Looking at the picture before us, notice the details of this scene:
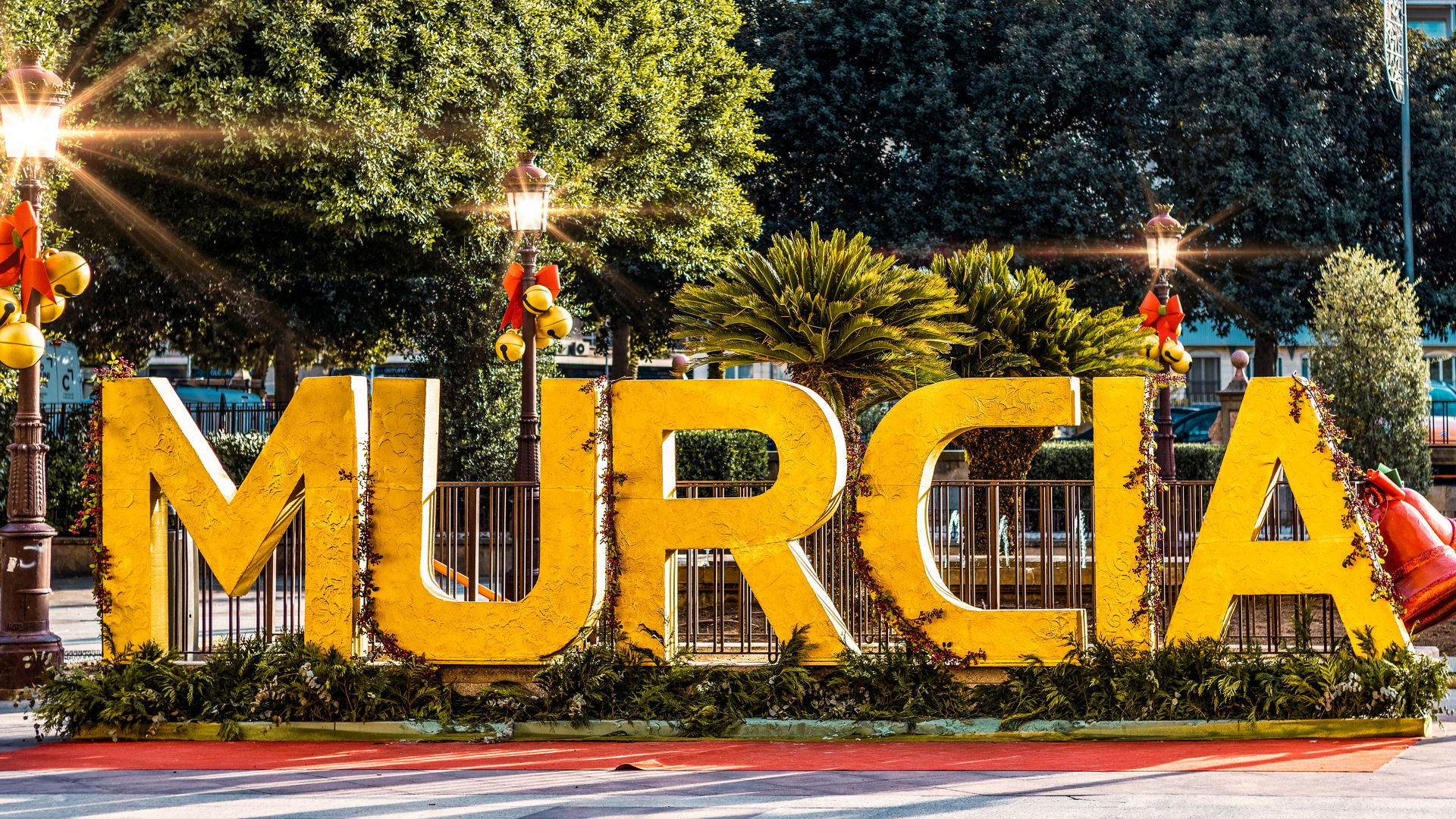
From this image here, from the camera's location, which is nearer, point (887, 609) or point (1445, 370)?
point (887, 609)

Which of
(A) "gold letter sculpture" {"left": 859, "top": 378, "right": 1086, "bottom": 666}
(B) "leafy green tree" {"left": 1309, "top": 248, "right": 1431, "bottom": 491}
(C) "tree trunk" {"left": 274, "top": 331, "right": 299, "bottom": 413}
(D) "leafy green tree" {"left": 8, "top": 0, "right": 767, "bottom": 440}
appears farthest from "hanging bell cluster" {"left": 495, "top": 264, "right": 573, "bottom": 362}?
(C) "tree trunk" {"left": 274, "top": 331, "right": 299, "bottom": 413}

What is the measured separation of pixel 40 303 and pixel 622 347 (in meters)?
23.6

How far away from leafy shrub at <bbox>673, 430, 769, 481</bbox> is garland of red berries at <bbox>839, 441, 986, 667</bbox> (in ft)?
45.7

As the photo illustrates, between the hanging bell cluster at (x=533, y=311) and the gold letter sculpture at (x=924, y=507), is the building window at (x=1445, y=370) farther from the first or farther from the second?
the gold letter sculpture at (x=924, y=507)

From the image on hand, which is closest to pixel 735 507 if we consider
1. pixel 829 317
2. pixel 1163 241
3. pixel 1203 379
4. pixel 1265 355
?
pixel 829 317

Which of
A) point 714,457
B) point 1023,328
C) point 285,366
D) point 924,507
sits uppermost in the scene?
point 285,366

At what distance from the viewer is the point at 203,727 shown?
363 inches

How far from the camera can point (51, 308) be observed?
10.8m

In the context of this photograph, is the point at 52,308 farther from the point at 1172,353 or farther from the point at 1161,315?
the point at 1161,315

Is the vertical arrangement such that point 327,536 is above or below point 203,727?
above

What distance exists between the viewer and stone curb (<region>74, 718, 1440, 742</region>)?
28.9 feet

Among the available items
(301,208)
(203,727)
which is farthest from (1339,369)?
(203,727)

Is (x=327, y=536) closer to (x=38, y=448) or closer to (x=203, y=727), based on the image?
(x=203, y=727)

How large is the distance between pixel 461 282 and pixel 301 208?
186 inches
